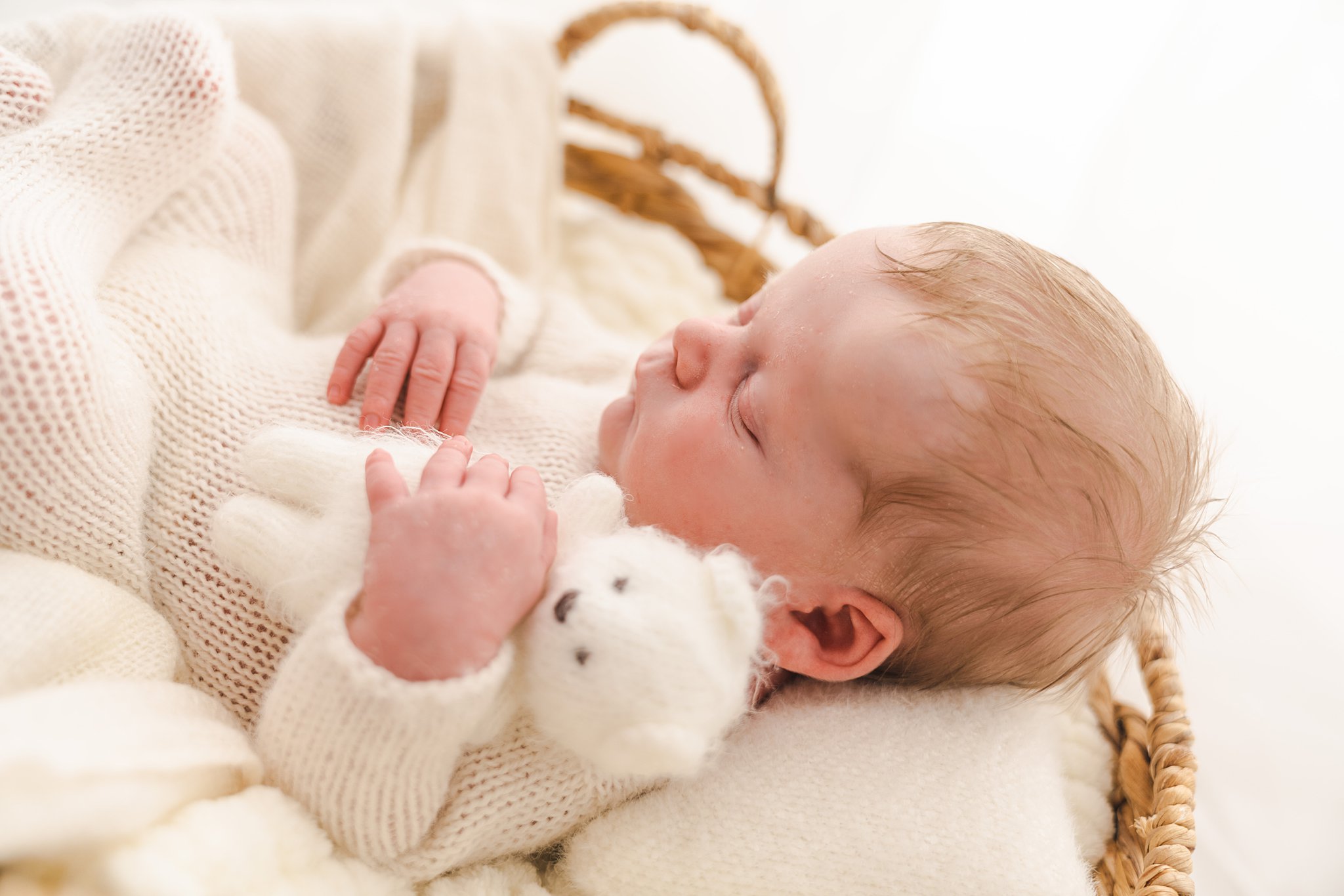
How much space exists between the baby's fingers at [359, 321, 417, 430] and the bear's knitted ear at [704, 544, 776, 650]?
413 mm

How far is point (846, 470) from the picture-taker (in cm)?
88

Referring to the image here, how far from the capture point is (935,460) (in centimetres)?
84

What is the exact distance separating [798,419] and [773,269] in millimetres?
885

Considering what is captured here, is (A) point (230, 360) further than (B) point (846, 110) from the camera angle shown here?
No

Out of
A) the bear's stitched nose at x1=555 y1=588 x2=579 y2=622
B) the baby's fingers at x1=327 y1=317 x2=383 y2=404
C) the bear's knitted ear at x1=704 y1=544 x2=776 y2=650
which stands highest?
the bear's knitted ear at x1=704 y1=544 x2=776 y2=650

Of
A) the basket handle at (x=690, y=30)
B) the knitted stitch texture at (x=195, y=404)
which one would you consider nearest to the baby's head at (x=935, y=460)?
the knitted stitch texture at (x=195, y=404)

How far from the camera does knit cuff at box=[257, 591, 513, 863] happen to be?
733 millimetres

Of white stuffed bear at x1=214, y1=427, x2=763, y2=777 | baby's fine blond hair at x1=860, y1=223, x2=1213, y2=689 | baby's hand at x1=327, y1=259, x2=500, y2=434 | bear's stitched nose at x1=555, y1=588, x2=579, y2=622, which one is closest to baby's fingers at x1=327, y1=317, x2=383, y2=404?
baby's hand at x1=327, y1=259, x2=500, y2=434

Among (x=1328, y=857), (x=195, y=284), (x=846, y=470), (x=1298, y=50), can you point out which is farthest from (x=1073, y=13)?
(x=195, y=284)

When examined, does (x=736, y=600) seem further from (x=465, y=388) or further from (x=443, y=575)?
(x=465, y=388)

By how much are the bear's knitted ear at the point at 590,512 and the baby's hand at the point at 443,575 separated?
0.07 m

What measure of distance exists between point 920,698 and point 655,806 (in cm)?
28

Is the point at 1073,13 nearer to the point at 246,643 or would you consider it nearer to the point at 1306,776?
the point at 1306,776

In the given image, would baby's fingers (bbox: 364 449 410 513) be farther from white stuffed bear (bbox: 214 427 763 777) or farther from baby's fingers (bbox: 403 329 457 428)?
baby's fingers (bbox: 403 329 457 428)
